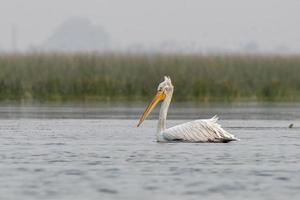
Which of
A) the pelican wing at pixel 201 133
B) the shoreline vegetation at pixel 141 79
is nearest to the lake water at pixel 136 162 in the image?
the pelican wing at pixel 201 133

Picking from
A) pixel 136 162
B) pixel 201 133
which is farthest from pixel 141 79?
pixel 136 162

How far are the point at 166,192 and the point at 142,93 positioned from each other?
64.0ft

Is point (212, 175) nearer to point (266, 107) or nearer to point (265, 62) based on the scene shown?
point (266, 107)

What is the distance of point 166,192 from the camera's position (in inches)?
398

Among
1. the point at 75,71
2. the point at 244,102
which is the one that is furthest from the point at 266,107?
the point at 75,71

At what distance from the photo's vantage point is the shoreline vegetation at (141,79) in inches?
1167

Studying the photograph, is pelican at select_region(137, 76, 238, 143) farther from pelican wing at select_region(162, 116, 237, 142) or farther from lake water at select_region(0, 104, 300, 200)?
lake water at select_region(0, 104, 300, 200)

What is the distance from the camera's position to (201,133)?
50.5ft

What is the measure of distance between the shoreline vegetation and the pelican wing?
528 inches

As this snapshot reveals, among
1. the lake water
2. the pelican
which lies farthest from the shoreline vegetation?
the pelican

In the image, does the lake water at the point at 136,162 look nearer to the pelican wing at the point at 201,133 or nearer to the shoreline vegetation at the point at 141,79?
the pelican wing at the point at 201,133

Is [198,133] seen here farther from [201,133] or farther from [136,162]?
[136,162]

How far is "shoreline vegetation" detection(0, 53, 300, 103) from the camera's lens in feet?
97.2

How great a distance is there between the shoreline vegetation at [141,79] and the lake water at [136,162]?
28.2 feet
